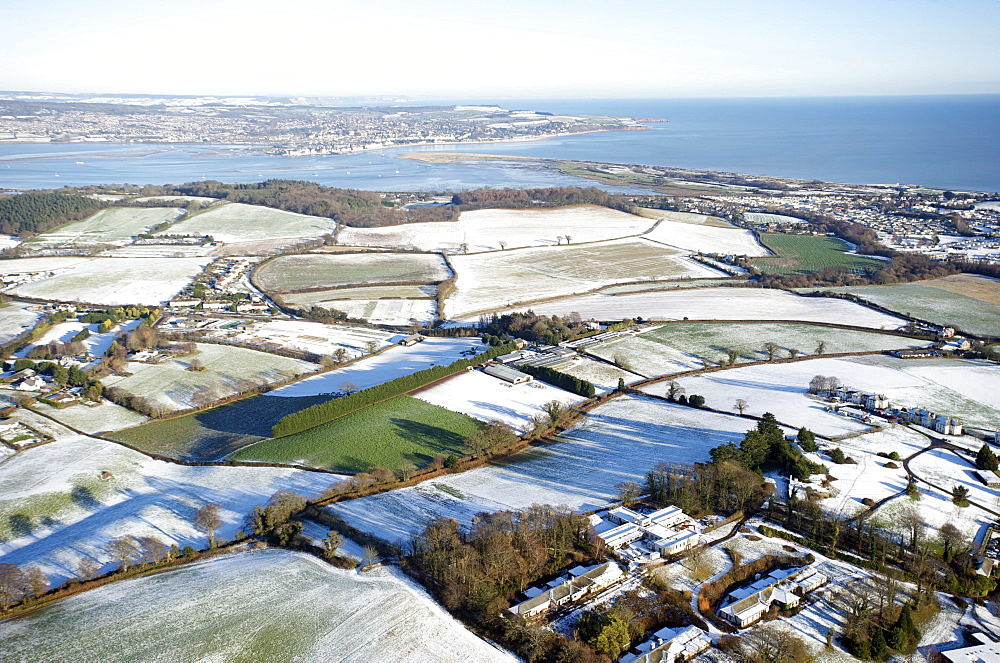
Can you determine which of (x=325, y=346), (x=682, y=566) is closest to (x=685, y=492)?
(x=682, y=566)

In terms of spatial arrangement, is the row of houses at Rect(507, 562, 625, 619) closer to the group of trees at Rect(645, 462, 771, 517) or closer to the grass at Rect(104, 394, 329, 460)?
the group of trees at Rect(645, 462, 771, 517)

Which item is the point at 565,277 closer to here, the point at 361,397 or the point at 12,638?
the point at 361,397

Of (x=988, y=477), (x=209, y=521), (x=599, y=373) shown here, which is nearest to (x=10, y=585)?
(x=209, y=521)

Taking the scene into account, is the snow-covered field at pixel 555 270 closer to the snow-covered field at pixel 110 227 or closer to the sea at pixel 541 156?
the snow-covered field at pixel 110 227

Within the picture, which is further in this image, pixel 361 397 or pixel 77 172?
pixel 77 172

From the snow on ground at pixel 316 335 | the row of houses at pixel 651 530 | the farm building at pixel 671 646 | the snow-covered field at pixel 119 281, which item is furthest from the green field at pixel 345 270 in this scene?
the farm building at pixel 671 646

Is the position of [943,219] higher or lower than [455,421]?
higher

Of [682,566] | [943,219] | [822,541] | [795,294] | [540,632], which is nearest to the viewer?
[540,632]
